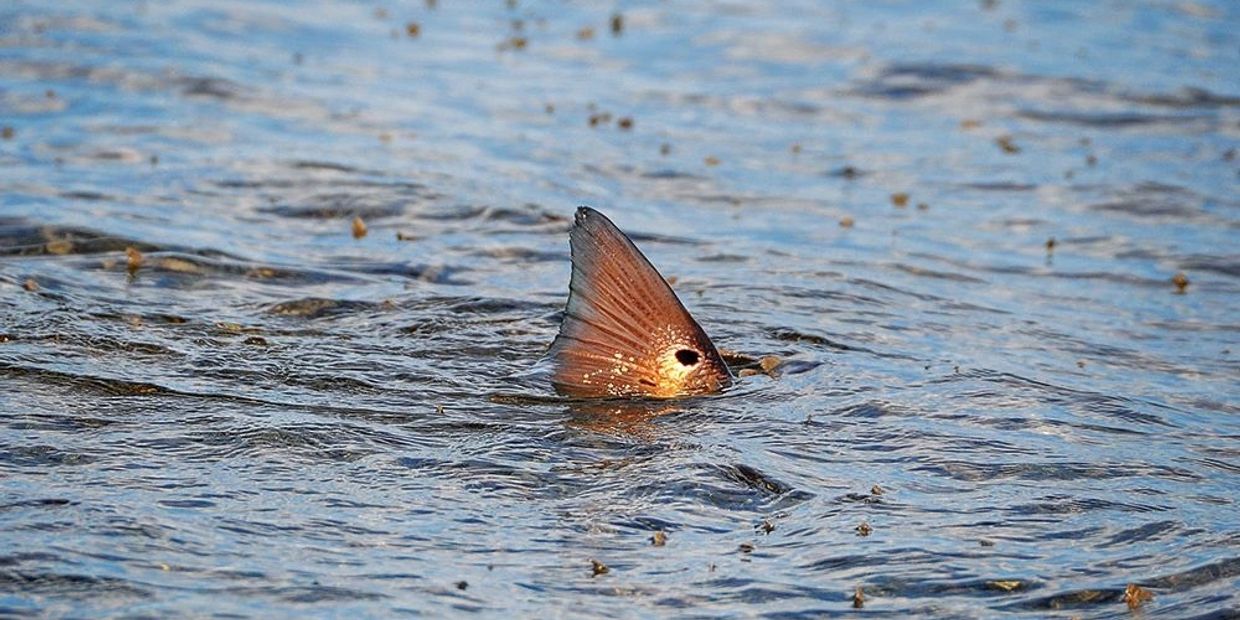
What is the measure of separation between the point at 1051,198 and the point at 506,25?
208 inches

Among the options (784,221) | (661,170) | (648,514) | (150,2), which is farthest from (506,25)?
(648,514)

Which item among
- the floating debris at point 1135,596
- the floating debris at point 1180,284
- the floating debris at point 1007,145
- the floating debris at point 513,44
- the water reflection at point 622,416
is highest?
the floating debris at point 513,44

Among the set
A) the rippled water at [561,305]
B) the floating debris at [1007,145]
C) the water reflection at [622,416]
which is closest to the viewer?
the rippled water at [561,305]

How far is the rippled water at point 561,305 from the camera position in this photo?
4.43 metres

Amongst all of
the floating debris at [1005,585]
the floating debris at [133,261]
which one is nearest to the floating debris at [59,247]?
the floating debris at [133,261]

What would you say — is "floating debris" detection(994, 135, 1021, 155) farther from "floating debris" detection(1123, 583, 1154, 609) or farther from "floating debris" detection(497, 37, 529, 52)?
"floating debris" detection(1123, 583, 1154, 609)

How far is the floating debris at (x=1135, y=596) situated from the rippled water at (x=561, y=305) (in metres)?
0.03

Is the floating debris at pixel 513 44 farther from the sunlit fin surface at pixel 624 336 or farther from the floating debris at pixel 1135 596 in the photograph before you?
the floating debris at pixel 1135 596

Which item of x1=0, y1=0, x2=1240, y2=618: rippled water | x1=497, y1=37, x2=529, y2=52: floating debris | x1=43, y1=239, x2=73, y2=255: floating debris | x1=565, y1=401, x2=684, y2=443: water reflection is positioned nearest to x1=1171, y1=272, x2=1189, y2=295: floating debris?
x1=0, y1=0, x2=1240, y2=618: rippled water

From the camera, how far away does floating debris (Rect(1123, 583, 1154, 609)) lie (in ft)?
14.1

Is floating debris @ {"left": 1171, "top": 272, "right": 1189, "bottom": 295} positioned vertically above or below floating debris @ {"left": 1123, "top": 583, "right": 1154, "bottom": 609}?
above

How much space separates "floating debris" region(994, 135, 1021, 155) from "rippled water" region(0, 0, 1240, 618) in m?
0.09

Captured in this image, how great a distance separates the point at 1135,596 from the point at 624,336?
6.56 ft

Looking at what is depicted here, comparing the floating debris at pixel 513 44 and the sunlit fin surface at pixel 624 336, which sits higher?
the floating debris at pixel 513 44
